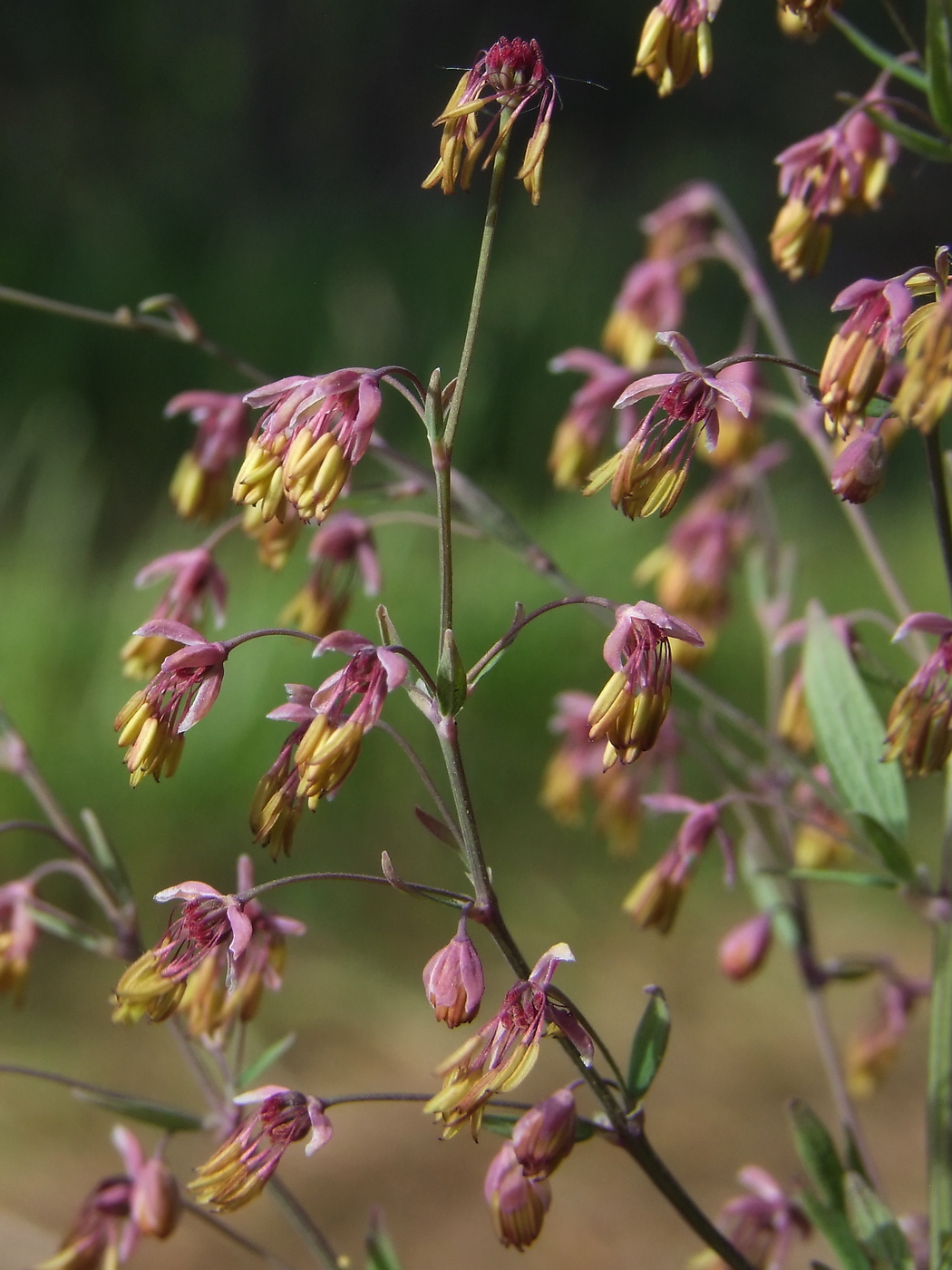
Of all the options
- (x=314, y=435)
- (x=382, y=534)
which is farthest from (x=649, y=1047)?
(x=382, y=534)

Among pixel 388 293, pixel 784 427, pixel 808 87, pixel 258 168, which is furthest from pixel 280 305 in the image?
pixel 808 87

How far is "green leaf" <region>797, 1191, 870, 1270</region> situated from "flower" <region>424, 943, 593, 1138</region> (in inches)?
13.8

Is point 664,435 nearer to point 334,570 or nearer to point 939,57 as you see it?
point 939,57

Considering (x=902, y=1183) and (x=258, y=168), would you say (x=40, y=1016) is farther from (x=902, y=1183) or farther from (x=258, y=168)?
(x=258, y=168)

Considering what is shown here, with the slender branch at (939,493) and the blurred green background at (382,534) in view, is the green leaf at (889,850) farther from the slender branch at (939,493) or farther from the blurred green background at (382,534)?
the blurred green background at (382,534)

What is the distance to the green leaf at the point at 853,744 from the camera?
3.90ft

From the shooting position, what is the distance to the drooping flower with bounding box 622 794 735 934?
127 centimetres

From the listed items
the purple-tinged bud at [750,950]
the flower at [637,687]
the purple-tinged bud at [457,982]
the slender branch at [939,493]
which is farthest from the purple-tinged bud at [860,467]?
the purple-tinged bud at [750,950]

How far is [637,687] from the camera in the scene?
2.67 ft

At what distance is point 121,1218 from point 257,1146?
338 mm

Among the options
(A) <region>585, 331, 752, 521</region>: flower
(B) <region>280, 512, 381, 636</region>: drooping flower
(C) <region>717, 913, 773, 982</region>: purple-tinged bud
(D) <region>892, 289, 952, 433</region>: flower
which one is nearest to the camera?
(D) <region>892, 289, 952, 433</region>: flower

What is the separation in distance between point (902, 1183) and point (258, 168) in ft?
22.6

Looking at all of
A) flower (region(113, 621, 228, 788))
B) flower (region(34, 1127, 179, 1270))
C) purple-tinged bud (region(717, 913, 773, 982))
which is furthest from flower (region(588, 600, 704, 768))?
purple-tinged bud (region(717, 913, 773, 982))

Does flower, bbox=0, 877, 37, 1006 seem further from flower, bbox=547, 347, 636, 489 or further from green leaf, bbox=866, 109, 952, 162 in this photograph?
green leaf, bbox=866, 109, 952, 162
